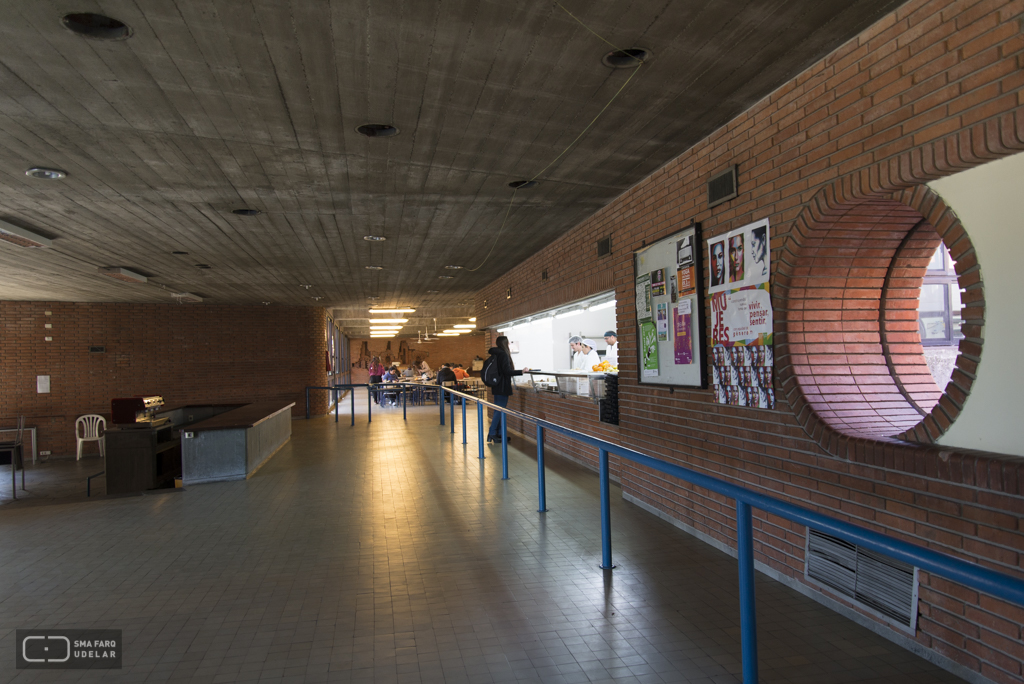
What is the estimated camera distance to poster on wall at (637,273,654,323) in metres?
4.89

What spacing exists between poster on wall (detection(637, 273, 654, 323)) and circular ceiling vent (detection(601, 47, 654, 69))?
6.74 ft

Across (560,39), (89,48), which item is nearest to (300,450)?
(89,48)

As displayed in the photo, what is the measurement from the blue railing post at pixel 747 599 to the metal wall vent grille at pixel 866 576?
860 millimetres

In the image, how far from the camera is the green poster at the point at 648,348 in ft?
15.8

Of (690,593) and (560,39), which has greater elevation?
(560,39)

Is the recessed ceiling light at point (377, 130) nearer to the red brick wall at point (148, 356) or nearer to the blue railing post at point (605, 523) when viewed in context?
the blue railing post at point (605, 523)

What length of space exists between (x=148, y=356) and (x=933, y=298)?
1488 centimetres

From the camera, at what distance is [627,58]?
302 cm

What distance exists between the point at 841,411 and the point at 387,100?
2987mm

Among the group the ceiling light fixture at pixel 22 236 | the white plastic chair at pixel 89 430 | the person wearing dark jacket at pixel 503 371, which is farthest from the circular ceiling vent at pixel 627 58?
the white plastic chair at pixel 89 430

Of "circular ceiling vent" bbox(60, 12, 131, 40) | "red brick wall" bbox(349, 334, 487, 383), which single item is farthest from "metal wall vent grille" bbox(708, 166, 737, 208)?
"red brick wall" bbox(349, 334, 487, 383)

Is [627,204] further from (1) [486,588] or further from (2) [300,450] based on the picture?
(2) [300,450]

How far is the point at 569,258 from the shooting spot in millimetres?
7066

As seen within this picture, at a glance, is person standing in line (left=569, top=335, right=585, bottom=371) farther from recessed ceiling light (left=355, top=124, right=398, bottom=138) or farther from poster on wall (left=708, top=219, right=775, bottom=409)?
recessed ceiling light (left=355, top=124, right=398, bottom=138)
